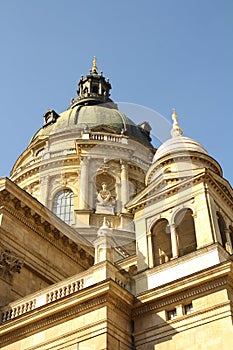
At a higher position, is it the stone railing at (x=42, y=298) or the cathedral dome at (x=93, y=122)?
the cathedral dome at (x=93, y=122)

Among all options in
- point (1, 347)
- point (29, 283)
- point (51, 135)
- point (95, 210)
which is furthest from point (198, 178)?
point (51, 135)

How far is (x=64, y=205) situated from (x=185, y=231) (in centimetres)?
1896

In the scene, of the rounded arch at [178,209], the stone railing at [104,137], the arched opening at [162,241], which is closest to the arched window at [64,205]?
the stone railing at [104,137]

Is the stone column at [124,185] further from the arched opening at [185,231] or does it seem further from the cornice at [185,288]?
the cornice at [185,288]

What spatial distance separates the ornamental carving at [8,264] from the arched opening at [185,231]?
648 centimetres

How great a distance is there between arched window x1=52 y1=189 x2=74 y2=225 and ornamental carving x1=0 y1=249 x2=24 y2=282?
16340 millimetres

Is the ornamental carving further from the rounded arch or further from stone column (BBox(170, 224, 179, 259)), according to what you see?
the rounded arch

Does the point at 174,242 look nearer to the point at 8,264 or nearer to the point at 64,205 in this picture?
the point at 8,264

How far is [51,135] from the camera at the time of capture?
44562 millimetres

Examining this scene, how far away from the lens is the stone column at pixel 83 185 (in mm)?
38000

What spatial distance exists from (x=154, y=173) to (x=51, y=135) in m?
19.6

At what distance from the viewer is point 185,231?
21547 mm

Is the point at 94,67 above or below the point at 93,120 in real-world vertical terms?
above

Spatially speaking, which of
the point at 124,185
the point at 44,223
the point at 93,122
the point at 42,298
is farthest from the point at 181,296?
the point at 93,122
